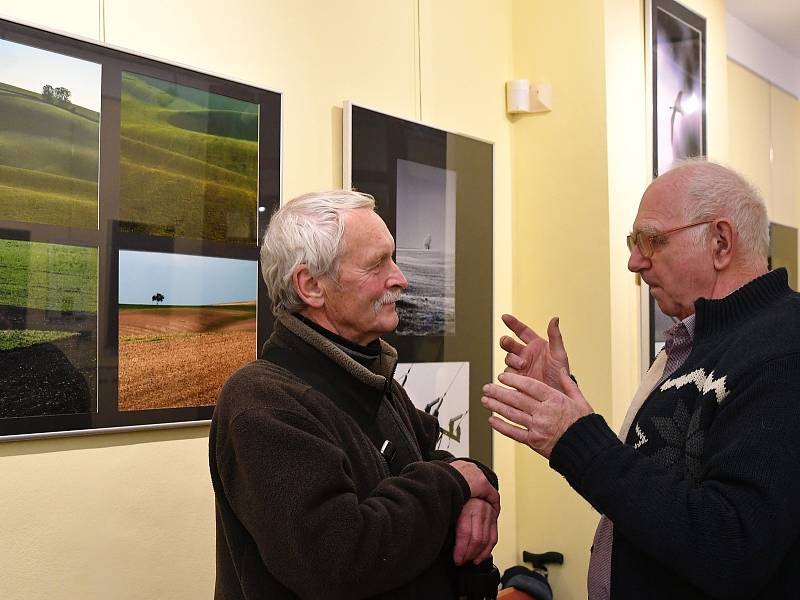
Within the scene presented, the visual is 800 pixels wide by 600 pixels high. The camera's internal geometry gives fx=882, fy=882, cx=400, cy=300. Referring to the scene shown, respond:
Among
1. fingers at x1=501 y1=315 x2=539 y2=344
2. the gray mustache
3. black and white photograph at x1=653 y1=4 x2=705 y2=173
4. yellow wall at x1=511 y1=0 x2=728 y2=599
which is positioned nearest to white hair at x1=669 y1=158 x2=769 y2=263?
fingers at x1=501 y1=315 x2=539 y2=344

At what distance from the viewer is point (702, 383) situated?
1622mm

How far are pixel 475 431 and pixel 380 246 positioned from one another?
1.75 metres

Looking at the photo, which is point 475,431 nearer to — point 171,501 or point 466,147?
point 466,147

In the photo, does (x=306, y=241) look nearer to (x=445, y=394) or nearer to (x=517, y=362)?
(x=517, y=362)

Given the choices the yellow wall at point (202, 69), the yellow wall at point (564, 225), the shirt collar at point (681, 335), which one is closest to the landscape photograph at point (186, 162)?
the yellow wall at point (202, 69)

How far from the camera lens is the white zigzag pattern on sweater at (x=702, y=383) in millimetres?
1556

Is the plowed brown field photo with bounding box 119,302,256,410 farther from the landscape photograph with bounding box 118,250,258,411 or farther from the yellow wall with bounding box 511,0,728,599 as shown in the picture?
the yellow wall with bounding box 511,0,728,599

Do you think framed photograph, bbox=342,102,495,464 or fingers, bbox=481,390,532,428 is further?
framed photograph, bbox=342,102,495,464

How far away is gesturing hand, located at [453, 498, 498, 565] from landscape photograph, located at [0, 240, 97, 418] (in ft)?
3.18

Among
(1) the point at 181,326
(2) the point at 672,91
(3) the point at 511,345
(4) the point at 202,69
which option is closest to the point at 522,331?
(3) the point at 511,345

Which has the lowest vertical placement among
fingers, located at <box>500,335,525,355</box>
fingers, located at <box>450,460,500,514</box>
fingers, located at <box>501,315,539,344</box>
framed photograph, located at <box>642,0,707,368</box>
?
fingers, located at <box>450,460,500,514</box>

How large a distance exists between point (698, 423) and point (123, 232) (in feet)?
4.66

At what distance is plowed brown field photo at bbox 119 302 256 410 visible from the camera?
2203mm

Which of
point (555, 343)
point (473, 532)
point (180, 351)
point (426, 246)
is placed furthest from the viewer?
point (426, 246)
